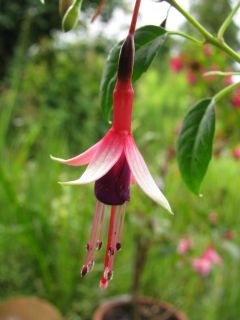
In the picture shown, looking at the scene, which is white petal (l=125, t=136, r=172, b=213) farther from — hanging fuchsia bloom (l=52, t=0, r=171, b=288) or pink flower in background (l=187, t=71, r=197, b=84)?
pink flower in background (l=187, t=71, r=197, b=84)

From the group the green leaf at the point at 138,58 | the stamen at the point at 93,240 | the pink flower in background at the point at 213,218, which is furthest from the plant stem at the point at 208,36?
the pink flower in background at the point at 213,218

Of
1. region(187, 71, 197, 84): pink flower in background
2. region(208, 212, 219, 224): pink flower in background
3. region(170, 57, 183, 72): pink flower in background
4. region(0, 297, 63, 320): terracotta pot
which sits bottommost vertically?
region(0, 297, 63, 320): terracotta pot

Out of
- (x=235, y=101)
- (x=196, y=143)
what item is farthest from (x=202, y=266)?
(x=196, y=143)

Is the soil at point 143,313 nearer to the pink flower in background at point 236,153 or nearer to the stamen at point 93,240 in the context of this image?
the pink flower in background at point 236,153

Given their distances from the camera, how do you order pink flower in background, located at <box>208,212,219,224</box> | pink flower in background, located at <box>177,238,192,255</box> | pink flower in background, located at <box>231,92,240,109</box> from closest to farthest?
1. pink flower in background, located at <box>208,212,219,224</box>
2. pink flower in background, located at <box>177,238,192,255</box>
3. pink flower in background, located at <box>231,92,240,109</box>

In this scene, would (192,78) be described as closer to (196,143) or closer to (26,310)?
(26,310)

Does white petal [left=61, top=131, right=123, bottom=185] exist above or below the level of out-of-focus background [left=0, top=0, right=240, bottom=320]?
above

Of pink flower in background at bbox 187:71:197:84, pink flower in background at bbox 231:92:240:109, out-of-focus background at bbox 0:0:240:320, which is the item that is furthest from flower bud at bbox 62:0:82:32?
pink flower in background at bbox 187:71:197:84
